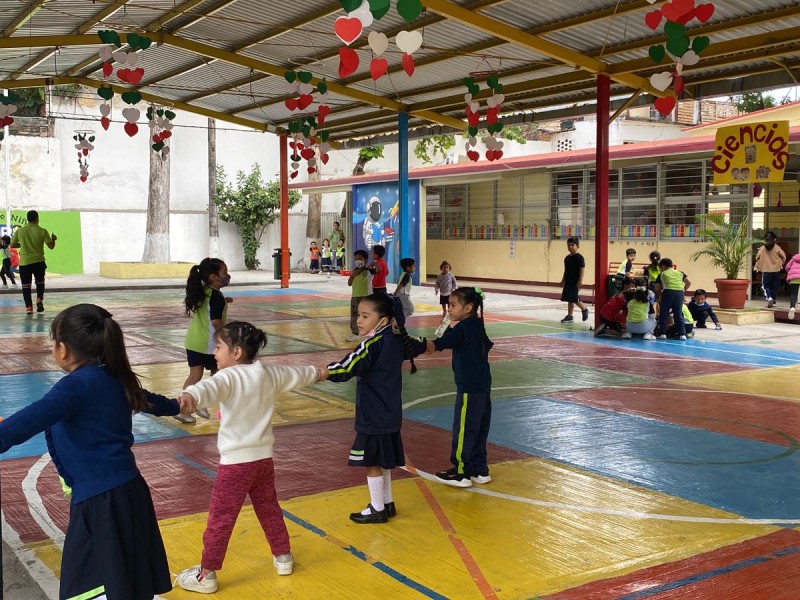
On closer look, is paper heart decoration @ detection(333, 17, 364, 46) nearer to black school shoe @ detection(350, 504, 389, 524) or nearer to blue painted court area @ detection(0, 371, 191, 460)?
blue painted court area @ detection(0, 371, 191, 460)

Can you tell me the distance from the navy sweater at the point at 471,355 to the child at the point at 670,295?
8.66 meters

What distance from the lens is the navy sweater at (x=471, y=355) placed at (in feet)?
18.3

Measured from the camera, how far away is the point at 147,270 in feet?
88.7

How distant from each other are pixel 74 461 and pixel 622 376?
809cm

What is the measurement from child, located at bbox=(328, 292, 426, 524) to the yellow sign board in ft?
39.1

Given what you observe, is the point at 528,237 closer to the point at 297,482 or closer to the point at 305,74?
the point at 305,74

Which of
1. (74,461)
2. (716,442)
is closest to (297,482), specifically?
(74,461)

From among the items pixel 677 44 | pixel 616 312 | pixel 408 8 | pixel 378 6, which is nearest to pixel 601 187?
pixel 616 312

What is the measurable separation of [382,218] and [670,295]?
15.2 metres

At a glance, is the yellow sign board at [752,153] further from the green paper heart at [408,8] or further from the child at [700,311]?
the green paper heart at [408,8]

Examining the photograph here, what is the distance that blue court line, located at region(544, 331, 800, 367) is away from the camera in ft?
38.0

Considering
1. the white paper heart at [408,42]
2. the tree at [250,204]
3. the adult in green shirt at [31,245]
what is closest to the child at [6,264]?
the adult in green shirt at [31,245]

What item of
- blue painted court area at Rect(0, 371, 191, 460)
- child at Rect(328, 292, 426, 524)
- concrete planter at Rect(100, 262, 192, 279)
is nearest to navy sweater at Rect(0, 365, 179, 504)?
child at Rect(328, 292, 426, 524)

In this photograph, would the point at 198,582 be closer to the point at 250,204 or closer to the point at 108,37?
the point at 108,37
